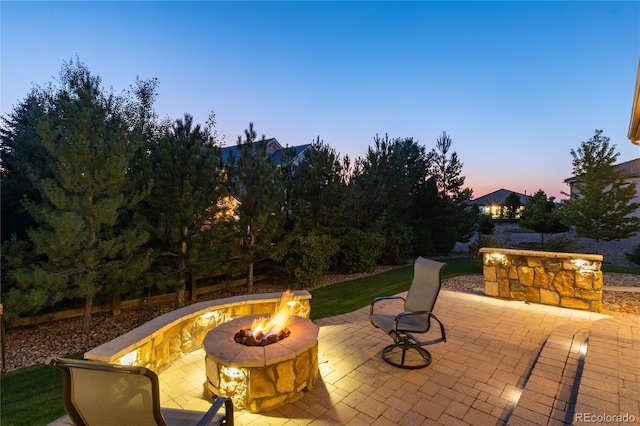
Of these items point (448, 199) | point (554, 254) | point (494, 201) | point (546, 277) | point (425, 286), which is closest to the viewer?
point (425, 286)

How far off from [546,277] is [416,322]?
4047 mm

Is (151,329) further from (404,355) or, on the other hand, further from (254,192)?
(254,192)

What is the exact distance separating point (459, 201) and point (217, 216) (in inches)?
503

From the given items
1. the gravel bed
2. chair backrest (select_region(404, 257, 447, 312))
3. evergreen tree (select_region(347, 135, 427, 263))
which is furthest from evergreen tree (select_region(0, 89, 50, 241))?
evergreen tree (select_region(347, 135, 427, 263))

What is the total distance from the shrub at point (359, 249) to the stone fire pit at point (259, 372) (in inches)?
314

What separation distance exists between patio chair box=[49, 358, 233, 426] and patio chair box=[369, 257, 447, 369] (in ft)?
9.12

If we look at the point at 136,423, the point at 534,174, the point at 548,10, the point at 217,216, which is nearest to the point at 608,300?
the point at 548,10

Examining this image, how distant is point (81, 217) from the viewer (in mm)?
5609

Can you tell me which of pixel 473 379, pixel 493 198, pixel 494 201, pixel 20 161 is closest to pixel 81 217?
pixel 20 161

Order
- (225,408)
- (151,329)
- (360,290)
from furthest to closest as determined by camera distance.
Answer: (360,290) → (151,329) → (225,408)

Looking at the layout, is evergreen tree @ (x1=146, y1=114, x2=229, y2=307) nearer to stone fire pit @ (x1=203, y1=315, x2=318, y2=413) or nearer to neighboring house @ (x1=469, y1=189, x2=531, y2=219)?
stone fire pit @ (x1=203, y1=315, x2=318, y2=413)

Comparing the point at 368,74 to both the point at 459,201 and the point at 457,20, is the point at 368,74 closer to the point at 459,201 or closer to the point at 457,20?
the point at 457,20

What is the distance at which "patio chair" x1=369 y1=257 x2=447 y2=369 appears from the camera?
3828 mm

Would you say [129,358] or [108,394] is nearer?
[108,394]
